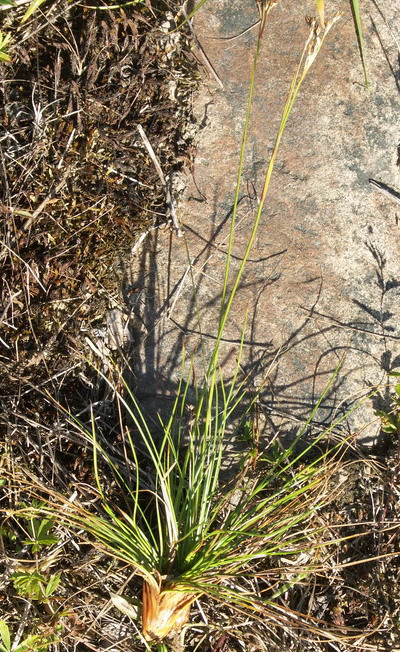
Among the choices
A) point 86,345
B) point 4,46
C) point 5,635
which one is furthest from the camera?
point 86,345

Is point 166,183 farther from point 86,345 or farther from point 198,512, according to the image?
point 198,512

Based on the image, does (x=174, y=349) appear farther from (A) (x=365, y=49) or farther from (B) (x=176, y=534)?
(A) (x=365, y=49)

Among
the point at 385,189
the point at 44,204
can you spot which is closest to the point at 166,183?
the point at 44,204

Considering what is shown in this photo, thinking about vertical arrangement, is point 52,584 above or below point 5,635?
above

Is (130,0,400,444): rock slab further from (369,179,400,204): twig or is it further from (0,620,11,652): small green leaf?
(0,620,11,652): small green leaf

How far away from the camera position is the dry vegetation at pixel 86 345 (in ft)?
6.80

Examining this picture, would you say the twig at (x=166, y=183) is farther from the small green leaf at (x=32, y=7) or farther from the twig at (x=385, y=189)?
the twig at (x=385, y=189)

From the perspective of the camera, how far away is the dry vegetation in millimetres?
2072

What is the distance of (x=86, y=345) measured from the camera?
2.17 metres

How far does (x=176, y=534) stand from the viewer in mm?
1883

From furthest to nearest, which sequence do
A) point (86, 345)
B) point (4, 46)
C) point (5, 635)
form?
point (86, 345)
point (4, 46)
point (5, 635)

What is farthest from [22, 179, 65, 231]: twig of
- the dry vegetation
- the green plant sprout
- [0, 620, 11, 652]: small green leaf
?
[0, 620, 11, 652]: small green leaf

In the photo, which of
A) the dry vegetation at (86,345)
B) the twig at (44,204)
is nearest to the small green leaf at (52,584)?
the dry vegetation at (86,345)

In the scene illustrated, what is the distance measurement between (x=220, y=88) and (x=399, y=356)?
1.19m
